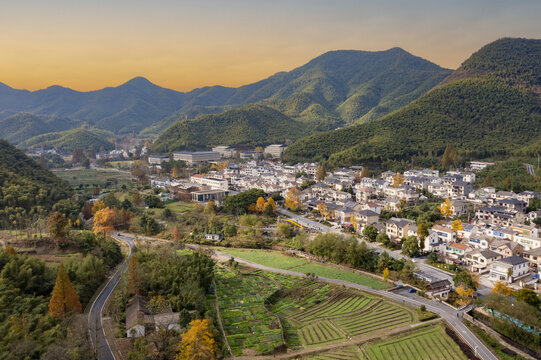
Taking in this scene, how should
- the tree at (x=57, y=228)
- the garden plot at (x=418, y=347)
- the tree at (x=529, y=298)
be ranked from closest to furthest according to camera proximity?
the garden plot at (x=418, y=347) → the tree at (x=529, y=298) → the tree at (x=57, y=228)

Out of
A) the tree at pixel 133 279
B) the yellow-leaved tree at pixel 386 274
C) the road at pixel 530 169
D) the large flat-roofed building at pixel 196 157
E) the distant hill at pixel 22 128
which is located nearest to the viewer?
the tree at pixel 133 279

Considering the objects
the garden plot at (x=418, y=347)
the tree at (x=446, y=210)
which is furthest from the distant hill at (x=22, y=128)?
the garden plot at (x=418, y=347)

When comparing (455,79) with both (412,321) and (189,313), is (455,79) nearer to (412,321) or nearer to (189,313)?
(412,321)

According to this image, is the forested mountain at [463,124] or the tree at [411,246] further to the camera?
the forested mountain at [463,124]

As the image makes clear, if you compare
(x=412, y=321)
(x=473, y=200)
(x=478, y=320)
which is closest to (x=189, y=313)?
(x=412, y=321)

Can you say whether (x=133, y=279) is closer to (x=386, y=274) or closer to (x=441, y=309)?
(x=386, y=274)

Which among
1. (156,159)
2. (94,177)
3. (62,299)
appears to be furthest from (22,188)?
(156,159)

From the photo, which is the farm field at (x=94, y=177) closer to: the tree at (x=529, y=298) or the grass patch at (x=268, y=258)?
the grass patch at (x=268, y=258)
